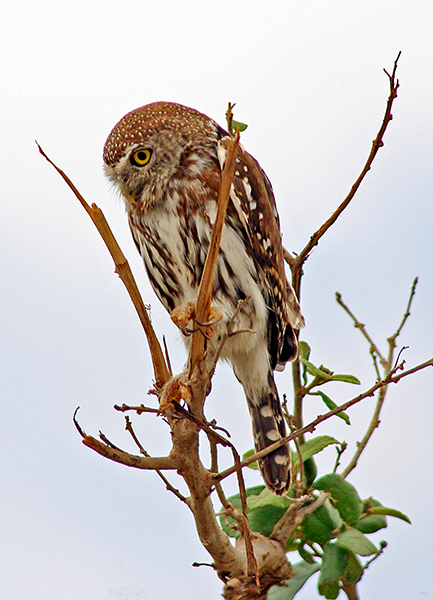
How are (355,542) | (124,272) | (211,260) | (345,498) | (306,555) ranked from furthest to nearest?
(306,555) < (345,498) < (355,542) < (124,272) < (211,260)

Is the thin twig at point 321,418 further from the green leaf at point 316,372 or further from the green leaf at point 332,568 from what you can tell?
A: the green leaf at point 332,568

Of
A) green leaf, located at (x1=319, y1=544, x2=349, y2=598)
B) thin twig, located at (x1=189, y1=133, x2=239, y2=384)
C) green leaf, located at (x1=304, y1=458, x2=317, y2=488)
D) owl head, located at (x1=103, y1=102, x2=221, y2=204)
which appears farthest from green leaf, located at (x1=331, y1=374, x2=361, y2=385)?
owl head, located at (x1=103, y1=102, x2=221, y2=204)

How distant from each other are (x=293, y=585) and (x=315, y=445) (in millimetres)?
435

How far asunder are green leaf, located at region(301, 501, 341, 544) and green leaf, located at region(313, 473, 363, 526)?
0.03 meters

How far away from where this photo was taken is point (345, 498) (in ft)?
6.35

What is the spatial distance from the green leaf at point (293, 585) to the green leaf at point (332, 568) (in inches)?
2.4

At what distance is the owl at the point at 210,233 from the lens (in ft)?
7.01

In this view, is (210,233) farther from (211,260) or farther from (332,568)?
(332,568)

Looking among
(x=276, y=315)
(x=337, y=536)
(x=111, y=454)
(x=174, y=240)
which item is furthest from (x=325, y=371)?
(x=111, y=454)

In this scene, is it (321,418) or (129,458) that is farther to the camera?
(321,418)

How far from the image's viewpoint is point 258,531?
193 centimetres

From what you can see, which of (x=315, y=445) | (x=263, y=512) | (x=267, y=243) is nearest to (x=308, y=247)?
(x=267, y=243)

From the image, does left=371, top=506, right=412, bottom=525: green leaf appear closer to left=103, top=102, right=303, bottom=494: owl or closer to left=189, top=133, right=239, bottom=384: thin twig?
left=103, top=102, right=303, bottom=494: owl

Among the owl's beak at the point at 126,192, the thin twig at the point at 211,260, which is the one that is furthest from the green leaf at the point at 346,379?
the owl's beak at the point at 126,192
